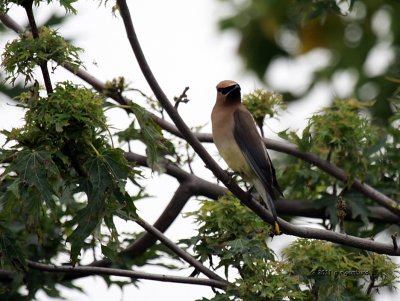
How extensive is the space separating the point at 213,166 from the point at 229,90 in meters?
1.82

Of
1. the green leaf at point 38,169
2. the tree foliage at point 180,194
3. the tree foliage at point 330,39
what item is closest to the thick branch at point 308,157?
the tree foliage at point 180,194

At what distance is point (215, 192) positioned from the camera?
745 cm

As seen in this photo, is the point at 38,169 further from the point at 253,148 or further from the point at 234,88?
the point at 234,88

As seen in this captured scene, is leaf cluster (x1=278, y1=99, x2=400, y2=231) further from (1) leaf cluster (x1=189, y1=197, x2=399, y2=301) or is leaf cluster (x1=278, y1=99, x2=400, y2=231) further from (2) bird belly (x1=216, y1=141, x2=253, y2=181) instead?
(1) leaf cluster (x1=189, y1=197, x2=399, y2=301)

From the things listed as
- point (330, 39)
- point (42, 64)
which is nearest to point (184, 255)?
point (42, 64)

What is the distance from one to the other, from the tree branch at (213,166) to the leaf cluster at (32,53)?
653mm

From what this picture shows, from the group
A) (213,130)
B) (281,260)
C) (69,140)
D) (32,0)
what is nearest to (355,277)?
(281,260)

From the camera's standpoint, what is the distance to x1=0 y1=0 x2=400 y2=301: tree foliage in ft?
17.6

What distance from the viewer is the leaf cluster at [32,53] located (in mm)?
5438

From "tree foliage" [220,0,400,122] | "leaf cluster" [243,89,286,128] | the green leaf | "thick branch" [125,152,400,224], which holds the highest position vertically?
"tree foliage" [220,0,400,122]

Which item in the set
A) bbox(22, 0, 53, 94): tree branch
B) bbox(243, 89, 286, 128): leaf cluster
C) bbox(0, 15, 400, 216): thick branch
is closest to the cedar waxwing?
bbox(243, 89, 286, 128): leaf cluster

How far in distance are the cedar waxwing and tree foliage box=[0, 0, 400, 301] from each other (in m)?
0.22

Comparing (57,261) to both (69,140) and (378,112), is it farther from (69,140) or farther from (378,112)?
(378,112)

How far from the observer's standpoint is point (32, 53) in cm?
546
